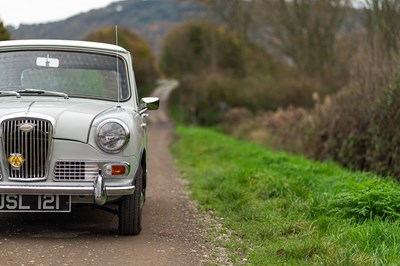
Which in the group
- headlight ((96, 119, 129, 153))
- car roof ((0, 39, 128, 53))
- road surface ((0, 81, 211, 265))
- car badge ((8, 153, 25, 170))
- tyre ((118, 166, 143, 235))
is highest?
car roof ((0, 39, 128, 53))

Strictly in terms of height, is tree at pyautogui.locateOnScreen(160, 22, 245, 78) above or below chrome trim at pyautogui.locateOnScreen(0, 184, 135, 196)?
below

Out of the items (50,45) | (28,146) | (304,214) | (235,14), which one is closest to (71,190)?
(28,146)

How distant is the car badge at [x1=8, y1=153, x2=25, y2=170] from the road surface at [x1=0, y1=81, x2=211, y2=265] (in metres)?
0.72

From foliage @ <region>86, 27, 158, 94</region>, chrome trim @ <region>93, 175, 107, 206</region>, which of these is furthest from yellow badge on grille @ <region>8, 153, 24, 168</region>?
foliage @ <region>86, 27, 158, 94</region>

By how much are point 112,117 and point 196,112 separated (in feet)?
107

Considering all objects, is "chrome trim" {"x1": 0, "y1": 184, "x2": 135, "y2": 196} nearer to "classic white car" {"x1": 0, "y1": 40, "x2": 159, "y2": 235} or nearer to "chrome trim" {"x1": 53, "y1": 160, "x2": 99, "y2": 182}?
"classic white car" {"x1": 0, "y1": 40, "x2": 159, "y2": 235}

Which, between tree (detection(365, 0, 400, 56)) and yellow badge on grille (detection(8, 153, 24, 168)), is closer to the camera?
yellow badge on grille (detection(8, 153, 24, 168))

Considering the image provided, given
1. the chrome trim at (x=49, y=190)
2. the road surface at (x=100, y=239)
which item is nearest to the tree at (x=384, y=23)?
the road surface at (x=100, y=239)

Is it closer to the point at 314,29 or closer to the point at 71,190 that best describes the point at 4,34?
the point at 71,190

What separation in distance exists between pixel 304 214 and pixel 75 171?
2769mm

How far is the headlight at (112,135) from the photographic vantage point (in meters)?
6.29

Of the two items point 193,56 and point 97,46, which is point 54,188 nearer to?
point 97,46

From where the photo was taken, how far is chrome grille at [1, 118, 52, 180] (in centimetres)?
612

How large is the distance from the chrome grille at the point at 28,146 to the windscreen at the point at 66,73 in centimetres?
122
